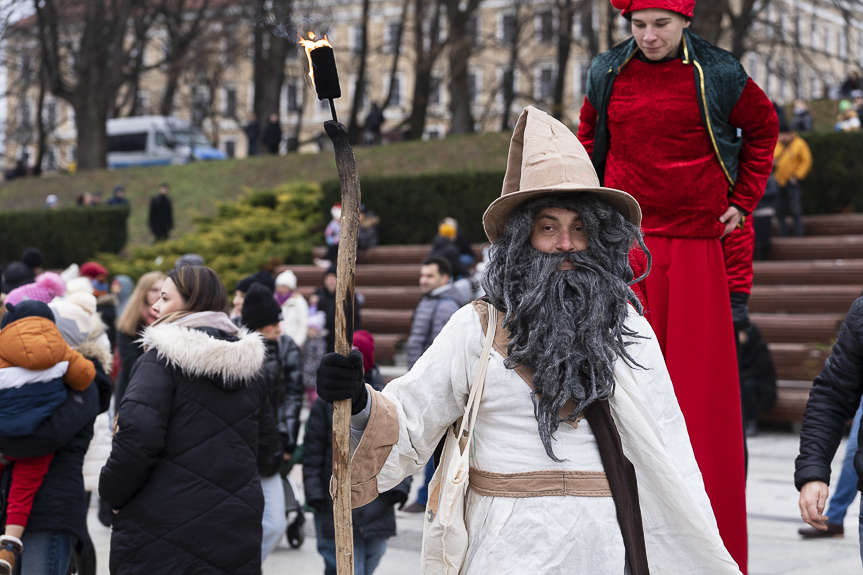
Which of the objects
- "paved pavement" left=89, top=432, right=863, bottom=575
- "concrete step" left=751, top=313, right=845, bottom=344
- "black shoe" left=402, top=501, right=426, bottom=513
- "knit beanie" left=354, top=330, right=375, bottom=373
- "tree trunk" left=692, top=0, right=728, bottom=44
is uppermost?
"tree trunk" left=692, top=0, right=728, bottom=44

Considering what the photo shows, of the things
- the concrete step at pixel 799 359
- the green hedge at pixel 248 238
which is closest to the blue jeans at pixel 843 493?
the concrete step at pixel 799 359

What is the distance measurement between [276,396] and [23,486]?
1.70 m

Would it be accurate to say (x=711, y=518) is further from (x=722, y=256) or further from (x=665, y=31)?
(x=665, y=31)

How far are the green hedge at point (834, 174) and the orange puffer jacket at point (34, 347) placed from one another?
47.9 ft

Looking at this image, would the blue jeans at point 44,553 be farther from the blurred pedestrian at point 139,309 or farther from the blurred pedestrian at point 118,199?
the blurred pedestrian at point 118,199

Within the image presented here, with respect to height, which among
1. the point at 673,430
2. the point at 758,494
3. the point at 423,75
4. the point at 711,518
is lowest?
the point at 758,494

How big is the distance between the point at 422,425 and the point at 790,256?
1379cm

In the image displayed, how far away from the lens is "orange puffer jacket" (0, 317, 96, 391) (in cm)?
444

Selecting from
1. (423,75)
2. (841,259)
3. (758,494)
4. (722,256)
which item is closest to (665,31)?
(722,256)

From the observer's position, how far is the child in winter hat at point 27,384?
14.5 feet

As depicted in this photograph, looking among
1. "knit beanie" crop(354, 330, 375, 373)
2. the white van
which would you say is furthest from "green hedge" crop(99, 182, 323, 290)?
the white van

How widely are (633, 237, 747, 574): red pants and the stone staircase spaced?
7.19 m

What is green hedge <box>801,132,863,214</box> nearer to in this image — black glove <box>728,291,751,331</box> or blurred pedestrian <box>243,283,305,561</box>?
blurred pedestrian <box>243,283,305,561</box>

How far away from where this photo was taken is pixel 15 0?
2027cm
